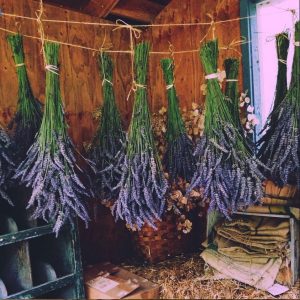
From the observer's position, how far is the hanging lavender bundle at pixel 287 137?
1.72m

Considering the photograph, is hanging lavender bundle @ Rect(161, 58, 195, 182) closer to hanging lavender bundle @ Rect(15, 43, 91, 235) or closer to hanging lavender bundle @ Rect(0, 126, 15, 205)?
hanging lavender bundle @ Rect(15, 43, 91, 235)

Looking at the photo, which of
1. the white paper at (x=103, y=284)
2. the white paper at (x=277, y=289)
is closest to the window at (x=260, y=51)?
the white paper at (x=277, y=289)

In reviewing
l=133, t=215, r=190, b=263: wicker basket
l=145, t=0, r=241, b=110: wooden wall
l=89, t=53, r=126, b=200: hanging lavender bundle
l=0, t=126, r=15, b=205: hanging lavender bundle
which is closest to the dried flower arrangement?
l=133, t=215, r=190, b=263: wicker basket

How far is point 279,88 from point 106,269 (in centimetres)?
142

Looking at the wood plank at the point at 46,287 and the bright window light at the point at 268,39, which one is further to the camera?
the bright window light at the point at 268,39

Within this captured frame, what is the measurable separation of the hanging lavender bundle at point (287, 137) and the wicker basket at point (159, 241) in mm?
838

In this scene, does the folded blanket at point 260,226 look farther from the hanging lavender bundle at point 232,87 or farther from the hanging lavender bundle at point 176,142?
the hanging lavender bundle at point 232,87

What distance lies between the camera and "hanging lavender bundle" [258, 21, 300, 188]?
67.7 inches

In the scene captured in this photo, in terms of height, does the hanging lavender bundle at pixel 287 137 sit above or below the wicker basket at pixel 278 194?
above

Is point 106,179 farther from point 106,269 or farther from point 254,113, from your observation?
point 254,113

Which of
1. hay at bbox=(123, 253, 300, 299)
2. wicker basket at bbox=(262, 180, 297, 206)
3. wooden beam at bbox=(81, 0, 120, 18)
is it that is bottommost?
hay at bbox=(123, 253, 300, 299)

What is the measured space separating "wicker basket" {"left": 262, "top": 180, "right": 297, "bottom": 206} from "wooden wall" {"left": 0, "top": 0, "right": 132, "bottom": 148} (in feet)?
4.02

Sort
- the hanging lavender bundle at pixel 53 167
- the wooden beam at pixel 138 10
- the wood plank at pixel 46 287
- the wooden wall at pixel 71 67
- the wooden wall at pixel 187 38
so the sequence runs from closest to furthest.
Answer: the hanging lavender bundle at pixel 53 167, the wood plank at pixel 46 287, the wooden wall at pixel 71 67, the wooden wall at pixel 187 38, the wooden beam at pixel 138 10

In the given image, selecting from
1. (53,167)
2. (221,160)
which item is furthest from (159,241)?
(53,167)
